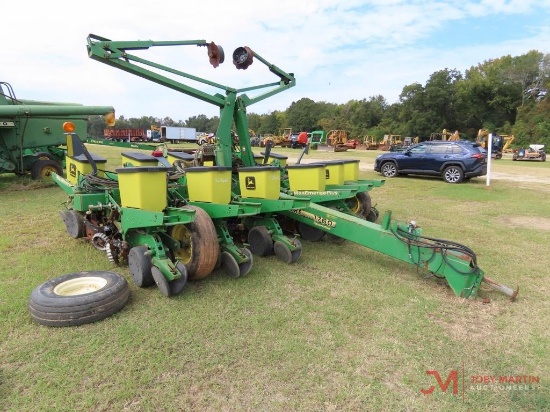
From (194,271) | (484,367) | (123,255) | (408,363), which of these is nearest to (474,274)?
(484,367)

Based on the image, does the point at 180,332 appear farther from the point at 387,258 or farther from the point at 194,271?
the point at 387,258

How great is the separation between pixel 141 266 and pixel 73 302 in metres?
0.71

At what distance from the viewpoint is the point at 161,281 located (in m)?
3.54

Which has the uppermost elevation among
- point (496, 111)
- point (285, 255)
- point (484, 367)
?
point (496, 111)

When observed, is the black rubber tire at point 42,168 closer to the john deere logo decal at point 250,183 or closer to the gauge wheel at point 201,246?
the john deere logo decal at point 250,183

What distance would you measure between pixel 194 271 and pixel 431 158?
1205cm

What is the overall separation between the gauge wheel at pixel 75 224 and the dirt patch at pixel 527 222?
7049mm

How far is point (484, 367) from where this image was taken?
2.71 metres

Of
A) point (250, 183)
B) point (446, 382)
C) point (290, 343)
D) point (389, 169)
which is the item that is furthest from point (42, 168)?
point (389, 169)

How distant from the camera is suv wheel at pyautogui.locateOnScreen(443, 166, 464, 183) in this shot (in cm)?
1298

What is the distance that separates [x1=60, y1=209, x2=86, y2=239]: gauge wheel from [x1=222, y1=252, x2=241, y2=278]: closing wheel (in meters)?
2.15

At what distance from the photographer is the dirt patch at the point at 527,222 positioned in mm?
6848

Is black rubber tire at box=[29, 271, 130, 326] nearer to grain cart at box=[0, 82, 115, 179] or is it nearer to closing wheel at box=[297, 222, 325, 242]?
closing wheel at box=[297, 222, 325, 242]

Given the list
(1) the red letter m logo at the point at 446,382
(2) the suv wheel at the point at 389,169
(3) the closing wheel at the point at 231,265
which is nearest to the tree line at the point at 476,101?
(2) the suv wheel at the point at 389,169
